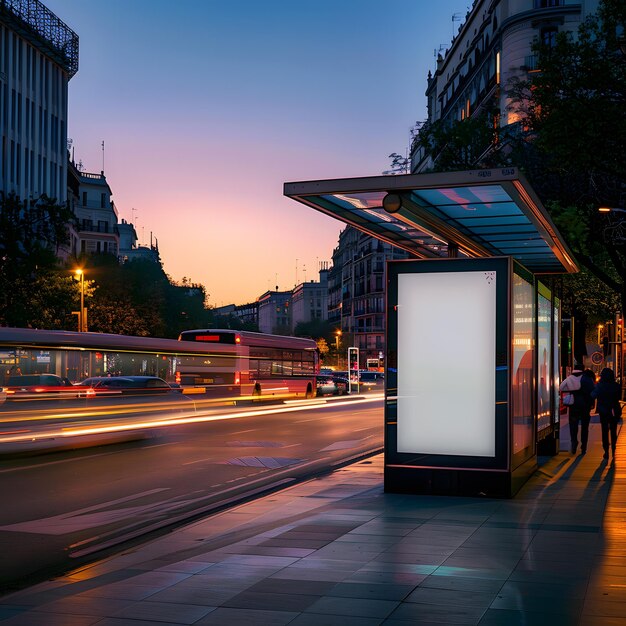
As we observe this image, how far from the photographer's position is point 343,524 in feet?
35.7

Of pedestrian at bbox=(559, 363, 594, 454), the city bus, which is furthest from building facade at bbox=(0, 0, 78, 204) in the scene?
pedestrian at bbox=(559, 363, 594, 454)

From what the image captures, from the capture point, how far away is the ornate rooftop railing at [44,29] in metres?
63.6

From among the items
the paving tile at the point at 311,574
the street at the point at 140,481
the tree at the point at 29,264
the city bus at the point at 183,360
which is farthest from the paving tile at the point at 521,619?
the tree at the point at 29,264

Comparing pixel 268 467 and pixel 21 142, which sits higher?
pixel 21 142

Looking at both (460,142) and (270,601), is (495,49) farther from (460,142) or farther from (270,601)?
(270,601)

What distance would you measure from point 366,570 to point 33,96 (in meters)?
64.5

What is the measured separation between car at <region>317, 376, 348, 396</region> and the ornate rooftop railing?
3051 centimetres

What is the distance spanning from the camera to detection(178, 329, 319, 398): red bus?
3123 cm

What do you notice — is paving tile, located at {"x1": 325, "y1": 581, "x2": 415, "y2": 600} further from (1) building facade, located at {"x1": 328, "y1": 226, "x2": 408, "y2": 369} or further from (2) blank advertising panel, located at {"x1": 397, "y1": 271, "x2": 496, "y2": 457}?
(1) building facade, located at {"x1": 328, "y1": 226, "x2": 408, "y2": 369}

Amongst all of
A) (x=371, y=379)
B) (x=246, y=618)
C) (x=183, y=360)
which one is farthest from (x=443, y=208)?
(x=371, y=379)

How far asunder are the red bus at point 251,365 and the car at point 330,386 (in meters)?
6.37

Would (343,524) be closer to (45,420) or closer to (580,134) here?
(45,420)

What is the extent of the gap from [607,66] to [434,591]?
18527 millimetres

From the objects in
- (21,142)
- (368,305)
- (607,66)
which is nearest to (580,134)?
(607,66)
